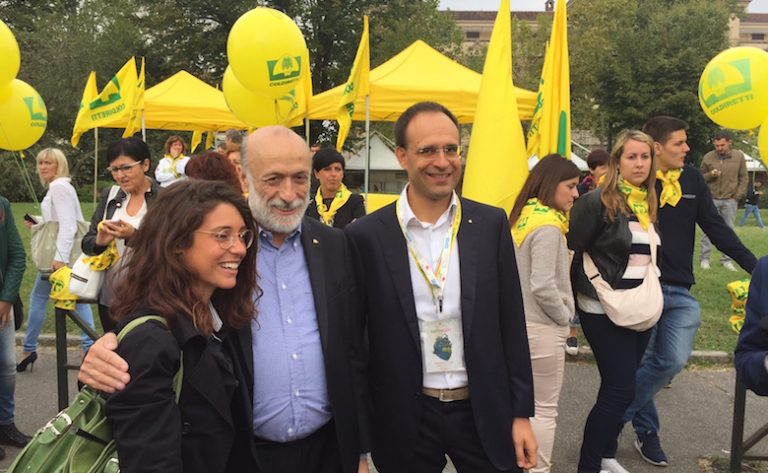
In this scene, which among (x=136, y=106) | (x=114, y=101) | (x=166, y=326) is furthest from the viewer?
(x=136, y=106)

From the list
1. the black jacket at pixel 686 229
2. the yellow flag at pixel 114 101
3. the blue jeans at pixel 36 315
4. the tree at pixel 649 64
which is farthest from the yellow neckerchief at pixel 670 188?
the tree at pixel 649 64

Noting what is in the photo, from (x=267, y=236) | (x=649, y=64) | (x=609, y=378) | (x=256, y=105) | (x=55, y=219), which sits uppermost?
(x=649, y=64)

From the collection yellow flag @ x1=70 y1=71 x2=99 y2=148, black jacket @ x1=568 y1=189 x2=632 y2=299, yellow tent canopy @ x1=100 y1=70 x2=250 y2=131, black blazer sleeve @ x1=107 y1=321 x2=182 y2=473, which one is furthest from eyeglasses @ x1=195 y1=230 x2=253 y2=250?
yellow tent canopy @ x1=100 y1=70 x2=250 y2=131

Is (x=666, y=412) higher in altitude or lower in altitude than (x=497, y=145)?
lower

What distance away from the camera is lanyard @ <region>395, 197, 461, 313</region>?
7.68ft

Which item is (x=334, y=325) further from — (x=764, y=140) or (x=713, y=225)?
(x=764, y=140)

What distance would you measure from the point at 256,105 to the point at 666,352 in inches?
209

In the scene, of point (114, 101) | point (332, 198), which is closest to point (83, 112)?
point (114, 101)

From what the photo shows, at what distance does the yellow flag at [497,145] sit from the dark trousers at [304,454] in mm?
2224

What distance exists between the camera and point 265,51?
595 centimetres

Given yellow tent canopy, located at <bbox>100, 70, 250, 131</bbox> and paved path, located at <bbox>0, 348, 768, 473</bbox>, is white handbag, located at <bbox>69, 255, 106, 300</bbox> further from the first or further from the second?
yellow tent canopy, located at <bbox>100, 70, 250, 131</bbox>

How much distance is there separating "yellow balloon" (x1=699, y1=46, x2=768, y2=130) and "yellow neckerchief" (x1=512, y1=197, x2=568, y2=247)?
99.7 inches

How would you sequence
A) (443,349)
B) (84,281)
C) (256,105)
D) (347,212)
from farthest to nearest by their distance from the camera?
(256,105) < (347,212) < (84,281) < (443,349)

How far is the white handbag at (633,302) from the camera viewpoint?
343 cm
